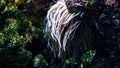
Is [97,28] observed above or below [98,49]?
above

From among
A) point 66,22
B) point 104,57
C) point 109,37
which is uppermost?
point 66,22

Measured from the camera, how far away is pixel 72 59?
383 centimetres

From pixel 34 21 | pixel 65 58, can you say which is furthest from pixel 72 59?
pixel 34 21

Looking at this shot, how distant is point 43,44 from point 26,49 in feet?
0.94

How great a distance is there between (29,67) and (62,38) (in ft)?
1.78

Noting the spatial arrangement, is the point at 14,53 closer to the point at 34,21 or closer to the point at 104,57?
the point at 34,21

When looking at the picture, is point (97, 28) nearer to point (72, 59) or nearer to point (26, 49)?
point (72, 59)

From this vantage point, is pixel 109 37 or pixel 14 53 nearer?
pixel 14 53

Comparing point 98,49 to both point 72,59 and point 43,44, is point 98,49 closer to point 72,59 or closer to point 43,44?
point 72,59

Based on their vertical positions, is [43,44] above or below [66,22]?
below

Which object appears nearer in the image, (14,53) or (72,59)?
(14,53)

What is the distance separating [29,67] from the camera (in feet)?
12.5

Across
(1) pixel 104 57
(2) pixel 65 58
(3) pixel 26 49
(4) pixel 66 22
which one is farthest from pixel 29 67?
(1) pixel 104 57

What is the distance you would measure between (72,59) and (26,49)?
578 millimetres
